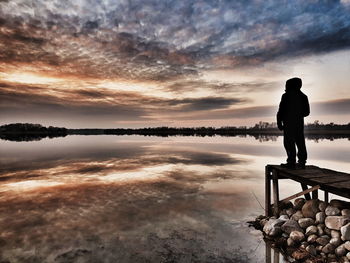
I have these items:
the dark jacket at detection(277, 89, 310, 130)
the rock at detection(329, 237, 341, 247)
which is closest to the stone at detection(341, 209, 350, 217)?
the rock at detection(329, 237, 341, 247)

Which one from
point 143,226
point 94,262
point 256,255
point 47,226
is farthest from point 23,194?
point 256,255

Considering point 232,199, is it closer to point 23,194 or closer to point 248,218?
point 248,218

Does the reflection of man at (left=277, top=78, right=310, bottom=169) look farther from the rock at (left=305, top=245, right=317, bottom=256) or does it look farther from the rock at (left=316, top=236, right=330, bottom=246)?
the rock at (left=305, top=245, right=317, bottom=256)

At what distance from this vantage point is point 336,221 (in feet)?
22.9

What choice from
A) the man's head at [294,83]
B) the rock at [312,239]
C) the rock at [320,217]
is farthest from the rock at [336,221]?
the man's head at [294,83]

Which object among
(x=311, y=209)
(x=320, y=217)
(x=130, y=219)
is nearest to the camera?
(x=320, y=217)

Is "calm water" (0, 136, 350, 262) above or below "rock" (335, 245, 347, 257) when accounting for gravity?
below

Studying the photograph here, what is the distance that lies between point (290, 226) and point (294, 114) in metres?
3.84

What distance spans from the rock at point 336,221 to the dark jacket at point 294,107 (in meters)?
3.29

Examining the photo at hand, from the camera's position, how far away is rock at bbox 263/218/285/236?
7875 millimetres

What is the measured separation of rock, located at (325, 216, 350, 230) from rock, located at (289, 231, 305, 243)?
767mm

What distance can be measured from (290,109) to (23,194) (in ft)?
44.8

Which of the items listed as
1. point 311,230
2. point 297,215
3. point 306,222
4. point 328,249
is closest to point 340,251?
point 328,249

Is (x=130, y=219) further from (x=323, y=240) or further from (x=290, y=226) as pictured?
(x=323, y=240)
